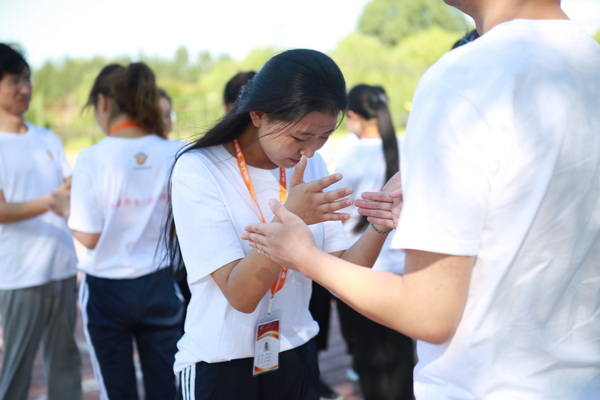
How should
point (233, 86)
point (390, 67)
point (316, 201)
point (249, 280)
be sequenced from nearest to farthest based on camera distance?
point (316, 201), point (249, 280), point (233, 86), point (390, 67)

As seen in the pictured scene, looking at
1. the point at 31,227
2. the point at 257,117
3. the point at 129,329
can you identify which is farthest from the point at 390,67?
the point at 257,117

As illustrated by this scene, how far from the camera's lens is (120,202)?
121 inches

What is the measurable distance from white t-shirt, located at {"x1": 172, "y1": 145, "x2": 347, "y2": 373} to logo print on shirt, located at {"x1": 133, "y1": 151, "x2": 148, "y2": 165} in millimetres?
1346

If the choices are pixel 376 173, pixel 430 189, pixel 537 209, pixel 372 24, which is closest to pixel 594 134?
pixel 537 209


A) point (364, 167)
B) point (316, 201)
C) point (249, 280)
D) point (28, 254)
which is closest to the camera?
point (316, 201)

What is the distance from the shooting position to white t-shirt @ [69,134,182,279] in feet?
9.95

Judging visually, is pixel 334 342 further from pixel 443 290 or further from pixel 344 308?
pixel 443 290

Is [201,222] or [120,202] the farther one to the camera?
[120,202]

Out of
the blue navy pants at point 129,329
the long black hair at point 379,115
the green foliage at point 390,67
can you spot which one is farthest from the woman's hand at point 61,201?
the green foliage at point 390,67

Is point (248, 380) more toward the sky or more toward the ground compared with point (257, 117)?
more toward the ground

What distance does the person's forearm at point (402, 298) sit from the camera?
101cm

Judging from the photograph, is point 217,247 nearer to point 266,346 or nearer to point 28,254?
point 266,346

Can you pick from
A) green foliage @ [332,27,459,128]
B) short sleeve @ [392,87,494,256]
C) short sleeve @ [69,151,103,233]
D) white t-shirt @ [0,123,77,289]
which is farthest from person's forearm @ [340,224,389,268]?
green foliage @ [332,27,459,128]

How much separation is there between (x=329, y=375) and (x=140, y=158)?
2.27 meters
